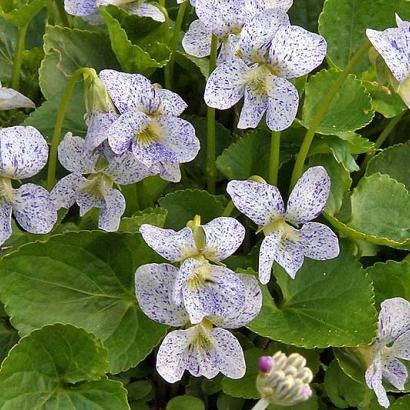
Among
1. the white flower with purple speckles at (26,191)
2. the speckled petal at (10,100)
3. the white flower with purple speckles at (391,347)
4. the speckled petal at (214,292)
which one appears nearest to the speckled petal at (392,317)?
the white flower with purple speckles at (391,347)

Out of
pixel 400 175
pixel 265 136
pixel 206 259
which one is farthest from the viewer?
pixel 400 175

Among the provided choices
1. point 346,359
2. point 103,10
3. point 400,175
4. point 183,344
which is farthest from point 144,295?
point 400,175

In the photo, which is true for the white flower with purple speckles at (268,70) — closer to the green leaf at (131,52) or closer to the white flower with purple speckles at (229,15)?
the white flower with purple speckles at (229,15)

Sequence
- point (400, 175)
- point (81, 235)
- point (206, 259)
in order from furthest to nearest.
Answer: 1. point (400, 175)
2. point (81, 235)
3. point (206, 259)

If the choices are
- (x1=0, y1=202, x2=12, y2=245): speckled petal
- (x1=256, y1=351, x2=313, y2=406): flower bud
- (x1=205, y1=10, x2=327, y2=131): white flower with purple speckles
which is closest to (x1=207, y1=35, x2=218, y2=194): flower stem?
(x1=205, y1=10, x2=327, y2=131): white flower with purple speckles

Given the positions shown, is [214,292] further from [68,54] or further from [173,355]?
[68,54]

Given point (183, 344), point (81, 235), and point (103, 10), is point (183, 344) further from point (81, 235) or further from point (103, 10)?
point (103, 10)

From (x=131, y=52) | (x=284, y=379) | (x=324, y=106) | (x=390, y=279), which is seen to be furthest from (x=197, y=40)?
(x=284, y=379)
